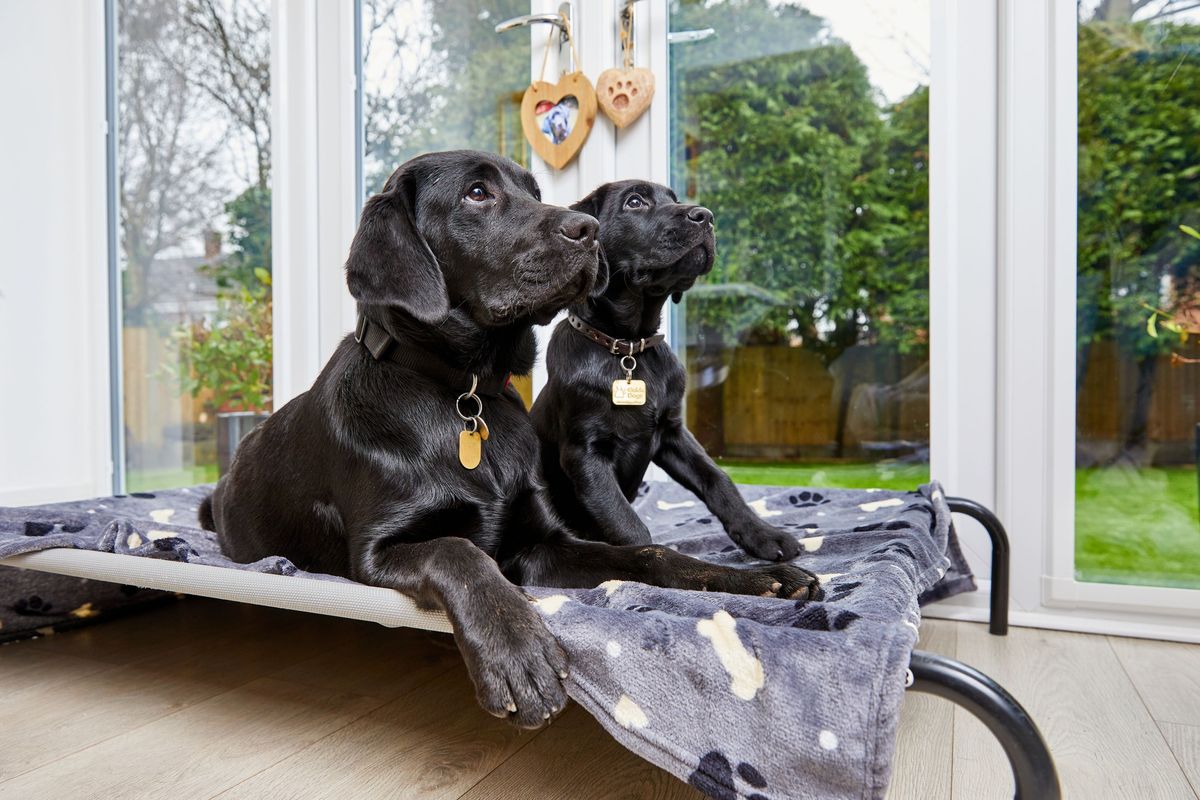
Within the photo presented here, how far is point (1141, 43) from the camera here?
2115 millimetres

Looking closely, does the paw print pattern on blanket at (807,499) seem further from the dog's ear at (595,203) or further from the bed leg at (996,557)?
the dog's ear at (595,203)

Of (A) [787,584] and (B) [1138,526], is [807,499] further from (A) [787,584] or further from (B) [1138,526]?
(A) [787,584]

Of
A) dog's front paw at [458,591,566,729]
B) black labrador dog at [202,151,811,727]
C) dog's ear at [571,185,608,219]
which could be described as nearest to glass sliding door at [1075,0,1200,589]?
dog's ear at [571,185,608,219]

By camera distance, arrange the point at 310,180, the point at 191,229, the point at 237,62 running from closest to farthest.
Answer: the point at 310,180, the point at 237,62, the point at 191,229

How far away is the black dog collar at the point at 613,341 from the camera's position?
1.71 meters

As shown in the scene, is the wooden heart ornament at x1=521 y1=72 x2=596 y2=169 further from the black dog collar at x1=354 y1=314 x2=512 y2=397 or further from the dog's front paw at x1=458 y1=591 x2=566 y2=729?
the dog's front paw at x1=458 y1=591 x2=566 y2=729

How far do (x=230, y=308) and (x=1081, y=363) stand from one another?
10.3ft

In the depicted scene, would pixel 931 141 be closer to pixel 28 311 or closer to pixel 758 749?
pixel 758 749

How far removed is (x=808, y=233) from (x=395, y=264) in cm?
156

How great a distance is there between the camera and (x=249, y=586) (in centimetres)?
131

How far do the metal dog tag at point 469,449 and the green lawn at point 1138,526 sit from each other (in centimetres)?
170

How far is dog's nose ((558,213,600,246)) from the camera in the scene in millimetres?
1325

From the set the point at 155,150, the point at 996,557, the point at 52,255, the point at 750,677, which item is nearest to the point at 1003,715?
the point at 750,677

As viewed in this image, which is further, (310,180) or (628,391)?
(310,180)
